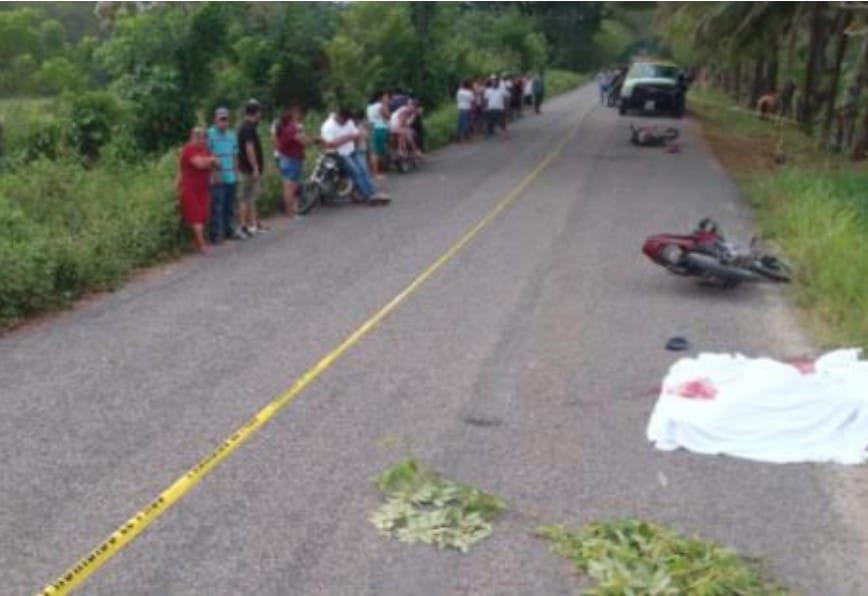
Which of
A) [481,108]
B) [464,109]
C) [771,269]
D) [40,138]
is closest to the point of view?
[771,269]

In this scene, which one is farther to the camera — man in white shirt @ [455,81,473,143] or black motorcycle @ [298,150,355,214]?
man in white shirt @ [455,81,473,143]

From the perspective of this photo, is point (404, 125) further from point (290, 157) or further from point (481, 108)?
point (481, 108)

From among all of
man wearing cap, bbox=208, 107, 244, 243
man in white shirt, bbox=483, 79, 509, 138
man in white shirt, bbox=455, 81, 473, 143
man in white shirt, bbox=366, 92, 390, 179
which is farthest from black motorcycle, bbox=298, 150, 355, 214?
man in white shirt, bbox=483, 79, 509, 138

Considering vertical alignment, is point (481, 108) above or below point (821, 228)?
below

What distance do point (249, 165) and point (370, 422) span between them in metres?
7.98

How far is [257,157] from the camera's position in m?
14.5

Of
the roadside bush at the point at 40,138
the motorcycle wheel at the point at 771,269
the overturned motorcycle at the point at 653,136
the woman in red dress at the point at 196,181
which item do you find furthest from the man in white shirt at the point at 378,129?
the motorcycle wheel at the point at 771,269

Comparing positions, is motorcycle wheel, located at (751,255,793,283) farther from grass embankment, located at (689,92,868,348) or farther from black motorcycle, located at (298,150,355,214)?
black motorcycle, located at (298,150,355,214)

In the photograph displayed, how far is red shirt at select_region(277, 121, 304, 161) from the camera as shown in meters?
16.1

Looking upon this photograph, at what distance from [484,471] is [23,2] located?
3719 centimetres

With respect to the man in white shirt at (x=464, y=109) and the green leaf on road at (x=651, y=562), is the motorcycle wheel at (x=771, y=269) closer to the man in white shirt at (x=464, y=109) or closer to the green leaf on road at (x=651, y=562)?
→ the green leaf on road at (x=651, y=562)

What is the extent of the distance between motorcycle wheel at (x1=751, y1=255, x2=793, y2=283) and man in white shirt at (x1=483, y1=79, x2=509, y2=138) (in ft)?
65.9

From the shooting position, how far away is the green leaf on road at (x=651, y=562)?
4738 mm

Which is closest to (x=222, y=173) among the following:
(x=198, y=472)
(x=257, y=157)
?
(x=257, y=157)
